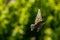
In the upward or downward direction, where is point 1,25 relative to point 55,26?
upward

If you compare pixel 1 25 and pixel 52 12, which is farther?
pixel 1 25

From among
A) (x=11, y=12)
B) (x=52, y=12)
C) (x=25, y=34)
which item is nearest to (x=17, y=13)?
(x=11, y=12)

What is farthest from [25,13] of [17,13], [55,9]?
Answer: [55,9]

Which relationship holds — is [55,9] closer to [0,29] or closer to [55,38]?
[55,38]

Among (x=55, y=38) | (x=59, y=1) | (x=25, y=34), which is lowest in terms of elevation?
(x=55, y=38)

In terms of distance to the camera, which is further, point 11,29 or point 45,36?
point 11,29

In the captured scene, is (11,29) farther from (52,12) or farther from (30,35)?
(52,12)
